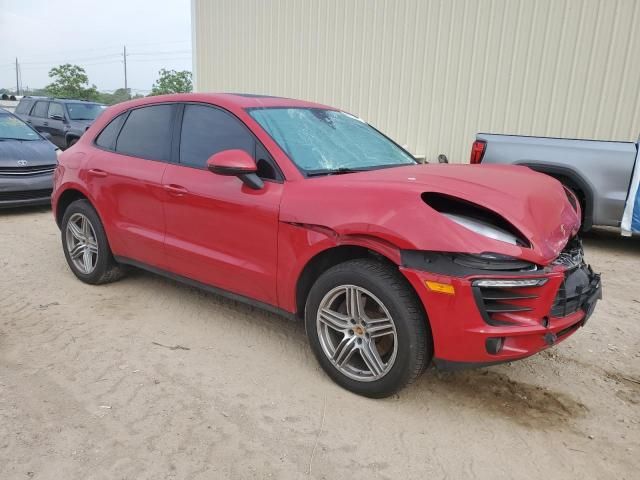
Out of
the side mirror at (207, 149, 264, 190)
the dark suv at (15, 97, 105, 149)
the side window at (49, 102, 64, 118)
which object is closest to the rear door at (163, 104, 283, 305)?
the side mirror at (207, 149, 264, 190)

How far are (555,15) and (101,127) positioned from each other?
7.66 meters

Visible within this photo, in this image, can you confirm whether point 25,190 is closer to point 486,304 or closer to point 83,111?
point 486,304

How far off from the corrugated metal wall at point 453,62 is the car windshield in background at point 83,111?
14.8 feet

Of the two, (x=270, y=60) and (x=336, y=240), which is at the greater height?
(x=270, y=60)

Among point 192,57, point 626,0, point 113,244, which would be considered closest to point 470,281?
point 113,244

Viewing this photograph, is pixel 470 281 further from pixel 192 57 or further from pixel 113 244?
pixel 192 57

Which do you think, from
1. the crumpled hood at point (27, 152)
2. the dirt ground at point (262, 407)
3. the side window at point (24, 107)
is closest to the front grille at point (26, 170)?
the crumpled hood at point (27, 152)

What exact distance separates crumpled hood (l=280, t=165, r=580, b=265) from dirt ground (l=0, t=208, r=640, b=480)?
3.07 feet

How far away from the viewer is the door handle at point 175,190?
12.0 ft

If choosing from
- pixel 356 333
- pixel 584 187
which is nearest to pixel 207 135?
pixel 356 333

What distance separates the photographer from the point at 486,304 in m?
2.53

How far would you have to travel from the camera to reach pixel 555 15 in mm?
8703

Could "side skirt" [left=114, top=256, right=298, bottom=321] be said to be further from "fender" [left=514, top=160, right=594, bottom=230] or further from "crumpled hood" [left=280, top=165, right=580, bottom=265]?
"fender" [left=514, top=160, right=594, bottom=230]

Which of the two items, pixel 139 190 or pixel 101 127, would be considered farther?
pixel 101 127
